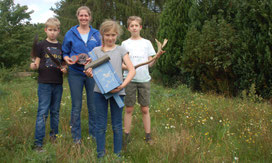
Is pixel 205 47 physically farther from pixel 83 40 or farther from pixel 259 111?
pixel 83 40

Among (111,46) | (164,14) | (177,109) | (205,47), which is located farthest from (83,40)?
(164,14)

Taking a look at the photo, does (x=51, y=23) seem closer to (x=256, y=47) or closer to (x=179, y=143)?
(x=179, y=143)

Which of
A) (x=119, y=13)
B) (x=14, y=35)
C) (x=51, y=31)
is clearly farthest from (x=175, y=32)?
(x=14, y=35)

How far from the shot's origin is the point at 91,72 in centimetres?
262

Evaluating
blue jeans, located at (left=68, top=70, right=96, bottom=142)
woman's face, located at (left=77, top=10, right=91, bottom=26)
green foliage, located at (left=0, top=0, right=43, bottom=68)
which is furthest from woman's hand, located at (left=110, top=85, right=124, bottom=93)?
green foliage, located at (left=0, top=0, right=43, bottom=68)

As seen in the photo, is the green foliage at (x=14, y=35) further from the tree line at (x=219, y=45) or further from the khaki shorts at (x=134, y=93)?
the khaki shorts at (x=134, y=93)

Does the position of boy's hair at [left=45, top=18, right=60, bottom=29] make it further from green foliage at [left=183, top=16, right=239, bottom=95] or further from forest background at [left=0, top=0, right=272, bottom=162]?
green foliage at [left=183, top=16, right=239, bottom=95]

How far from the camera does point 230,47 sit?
6.04 m

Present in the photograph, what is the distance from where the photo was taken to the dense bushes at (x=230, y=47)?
539cm

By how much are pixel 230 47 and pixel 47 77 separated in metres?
4.63

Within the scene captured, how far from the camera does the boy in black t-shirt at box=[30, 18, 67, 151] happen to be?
318cm

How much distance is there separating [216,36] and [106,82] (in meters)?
4.73

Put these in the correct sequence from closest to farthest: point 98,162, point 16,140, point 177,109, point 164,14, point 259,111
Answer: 1. point 98,162
2. point 16,140
3. point 259,111
4. point 177,109
5. point 164,14

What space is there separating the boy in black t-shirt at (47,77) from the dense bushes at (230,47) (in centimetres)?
417
